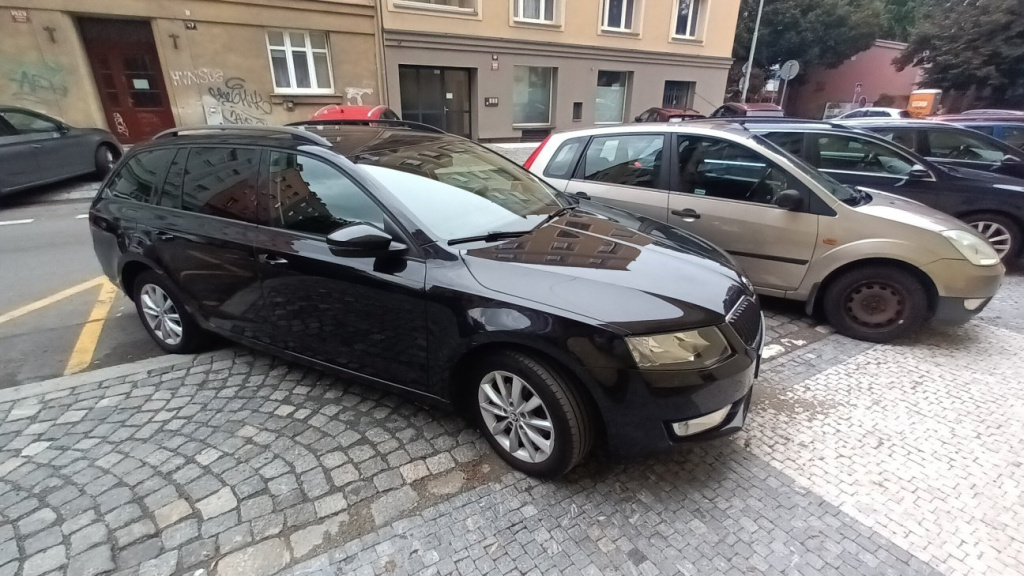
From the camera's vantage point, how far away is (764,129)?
16.0 feet

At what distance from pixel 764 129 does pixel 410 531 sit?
4.79 meters

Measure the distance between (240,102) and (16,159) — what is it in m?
6.42

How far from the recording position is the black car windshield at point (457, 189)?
8.68ft

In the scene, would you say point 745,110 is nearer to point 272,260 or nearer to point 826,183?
point 826,183

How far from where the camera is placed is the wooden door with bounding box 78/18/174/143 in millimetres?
12297

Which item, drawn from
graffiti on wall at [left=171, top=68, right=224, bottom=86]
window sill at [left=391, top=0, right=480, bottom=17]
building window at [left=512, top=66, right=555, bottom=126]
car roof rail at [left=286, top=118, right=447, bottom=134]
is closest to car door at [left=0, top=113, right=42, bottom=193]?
graffiti on wall at [left=171, top=68, right=224, bottom=86]

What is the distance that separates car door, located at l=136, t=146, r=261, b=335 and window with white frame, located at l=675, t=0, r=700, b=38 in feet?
70.4

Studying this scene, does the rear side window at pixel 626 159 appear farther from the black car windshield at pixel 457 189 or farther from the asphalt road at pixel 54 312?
the asphalt road at pixel 54 312

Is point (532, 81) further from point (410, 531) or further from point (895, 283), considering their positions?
point (410, 531)

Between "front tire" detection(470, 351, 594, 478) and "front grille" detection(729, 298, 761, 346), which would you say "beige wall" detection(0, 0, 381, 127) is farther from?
"front grille" detection(729, 298, 761, 346)

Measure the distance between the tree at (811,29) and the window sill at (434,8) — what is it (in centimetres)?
2204

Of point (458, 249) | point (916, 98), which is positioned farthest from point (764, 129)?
point (916, 98)

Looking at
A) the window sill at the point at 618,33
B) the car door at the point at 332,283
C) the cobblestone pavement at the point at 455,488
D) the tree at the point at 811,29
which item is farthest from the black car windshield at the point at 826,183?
the tree at the point at 811,29

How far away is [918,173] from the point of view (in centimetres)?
522
